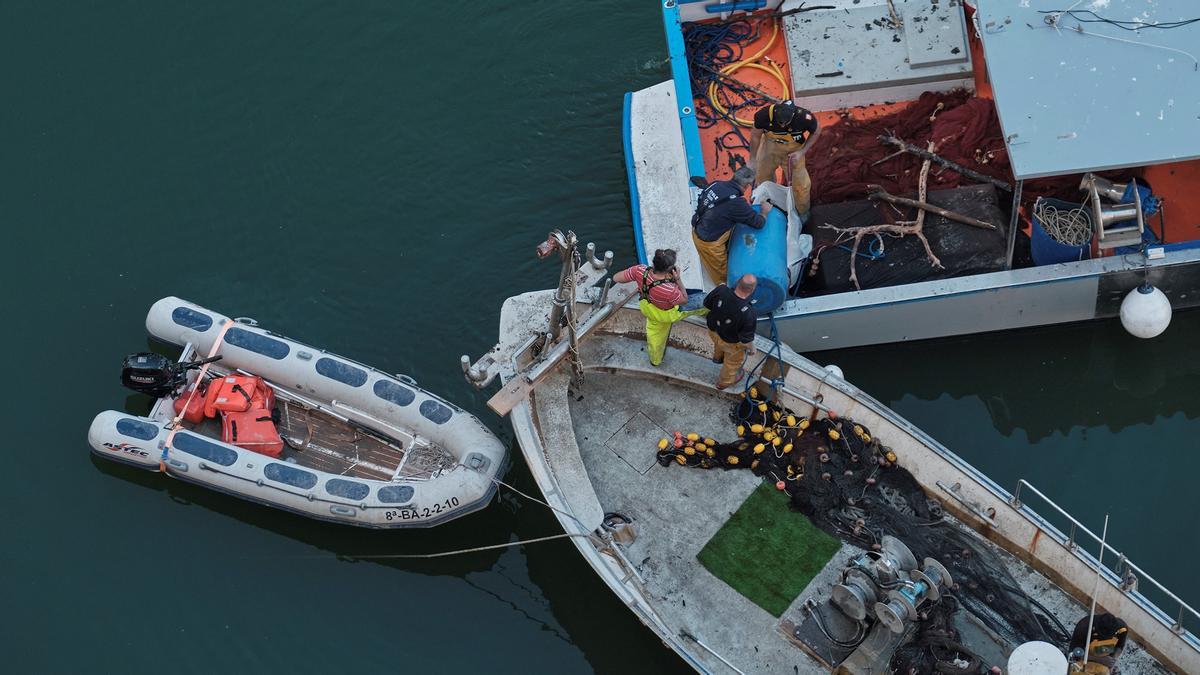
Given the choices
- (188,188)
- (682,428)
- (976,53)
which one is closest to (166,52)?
(188,188)

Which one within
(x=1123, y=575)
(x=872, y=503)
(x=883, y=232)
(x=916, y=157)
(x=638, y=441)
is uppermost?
(x=916, y=157)

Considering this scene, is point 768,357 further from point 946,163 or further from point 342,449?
point 342,449

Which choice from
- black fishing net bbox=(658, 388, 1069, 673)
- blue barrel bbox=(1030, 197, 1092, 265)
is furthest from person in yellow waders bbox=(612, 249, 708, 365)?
blue barrel bbox=(1030, 197, 1092, 265)

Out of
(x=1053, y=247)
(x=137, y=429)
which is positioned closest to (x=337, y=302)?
(x=137, y=429)

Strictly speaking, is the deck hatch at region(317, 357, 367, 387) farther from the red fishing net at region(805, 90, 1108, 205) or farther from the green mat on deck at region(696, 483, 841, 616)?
the red fishing net at region(805, 90, 1108, 205)

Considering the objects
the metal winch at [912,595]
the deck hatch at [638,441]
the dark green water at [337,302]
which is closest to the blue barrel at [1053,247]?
the dark green water at [337,302]
